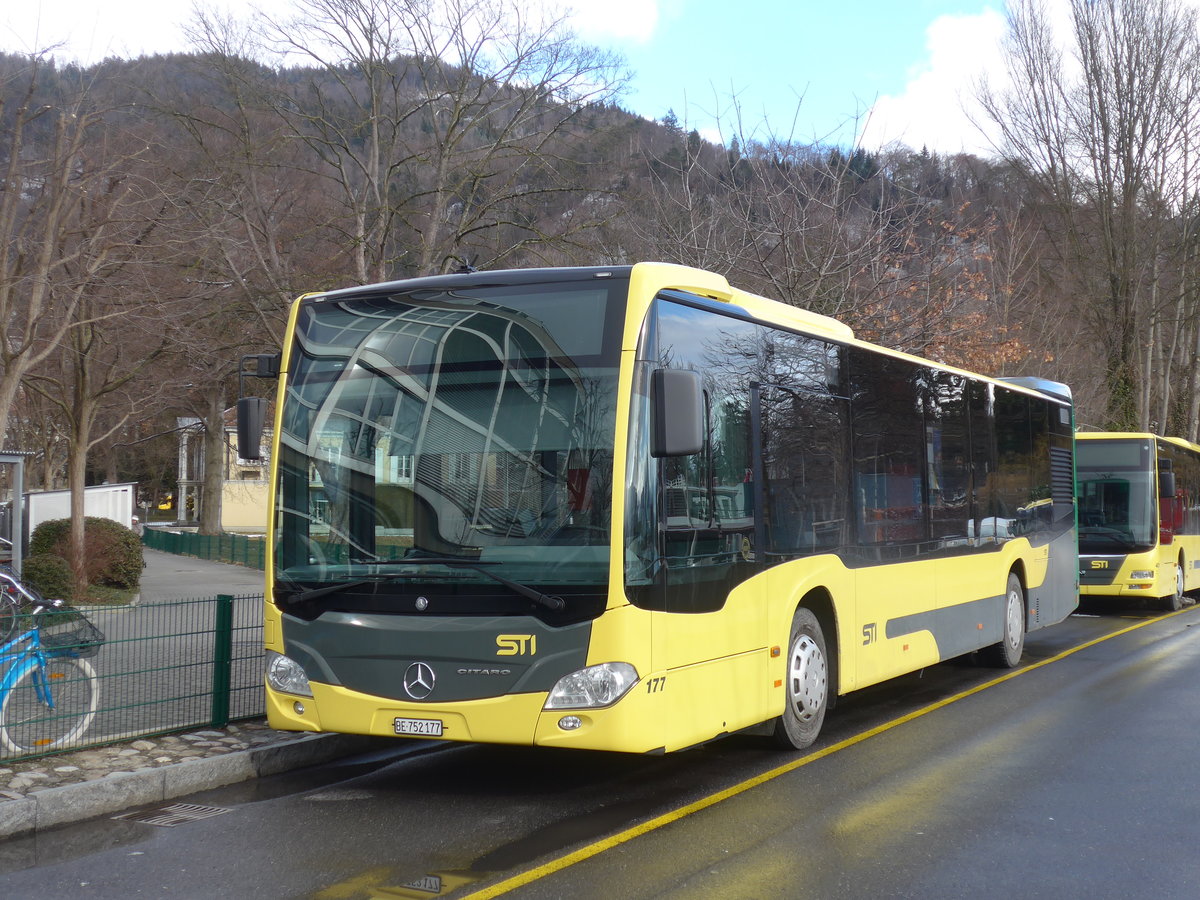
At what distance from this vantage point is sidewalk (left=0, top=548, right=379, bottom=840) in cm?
645

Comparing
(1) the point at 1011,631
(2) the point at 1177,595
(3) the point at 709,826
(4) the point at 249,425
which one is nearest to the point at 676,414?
(3) the point at 709,826

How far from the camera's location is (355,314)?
24.4ft

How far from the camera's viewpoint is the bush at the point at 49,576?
57.8ft

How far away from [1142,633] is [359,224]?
12.0 meters

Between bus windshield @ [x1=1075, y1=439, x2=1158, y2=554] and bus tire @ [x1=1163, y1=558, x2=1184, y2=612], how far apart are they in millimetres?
2040

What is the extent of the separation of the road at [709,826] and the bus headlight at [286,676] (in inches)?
25.8

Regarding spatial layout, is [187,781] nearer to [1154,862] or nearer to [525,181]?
[1154,862]

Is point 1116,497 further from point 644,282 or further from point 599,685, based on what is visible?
point 599,685

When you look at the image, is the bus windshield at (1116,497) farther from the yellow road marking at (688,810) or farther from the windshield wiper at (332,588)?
the windshield wiper at (332,588)

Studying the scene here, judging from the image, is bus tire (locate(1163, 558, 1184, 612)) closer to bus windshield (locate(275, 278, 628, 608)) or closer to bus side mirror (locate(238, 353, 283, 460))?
bus windshield (locate(275, 278, 628, 608))

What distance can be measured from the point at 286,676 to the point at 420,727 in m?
1.01

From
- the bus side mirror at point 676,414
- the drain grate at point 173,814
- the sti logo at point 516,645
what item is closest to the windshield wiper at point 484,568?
the sti logo at point 516,645

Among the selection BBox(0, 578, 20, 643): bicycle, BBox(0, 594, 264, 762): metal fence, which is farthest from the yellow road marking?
BBox(0, 578, 20, 643): bicycle

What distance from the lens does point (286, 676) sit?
7141 millimetres
